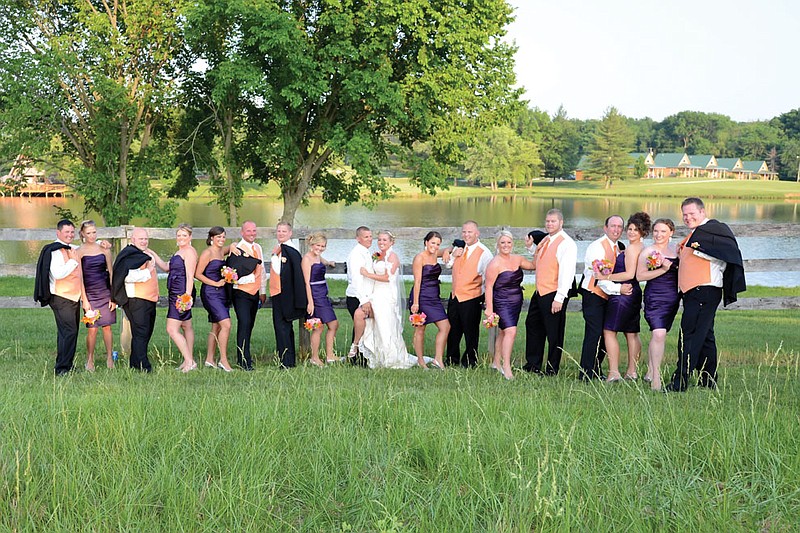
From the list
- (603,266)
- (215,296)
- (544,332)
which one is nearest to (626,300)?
(603,266)

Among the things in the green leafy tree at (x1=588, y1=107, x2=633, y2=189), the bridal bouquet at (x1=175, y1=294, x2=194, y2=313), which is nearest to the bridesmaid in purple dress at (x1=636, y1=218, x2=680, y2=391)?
the bridal bouquet at (x1=175, y1=294, x2=194, y2=313)

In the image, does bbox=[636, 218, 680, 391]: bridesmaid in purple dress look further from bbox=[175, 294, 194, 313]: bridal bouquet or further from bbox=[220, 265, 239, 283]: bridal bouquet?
bbox=[175, 294, 194, 313]: bridal bouquet

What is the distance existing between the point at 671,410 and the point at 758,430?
0.55 m

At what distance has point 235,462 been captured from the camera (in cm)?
432

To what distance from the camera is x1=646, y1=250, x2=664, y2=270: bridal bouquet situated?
24.0 feet

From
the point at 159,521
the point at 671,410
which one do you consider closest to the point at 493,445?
the point at 671,410

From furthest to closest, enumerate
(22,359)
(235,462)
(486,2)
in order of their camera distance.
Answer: (486,2) → (22,359) → (235,462)

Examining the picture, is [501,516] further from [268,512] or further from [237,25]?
[237,25]

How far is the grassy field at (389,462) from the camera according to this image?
3830 mm

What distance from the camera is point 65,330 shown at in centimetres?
827

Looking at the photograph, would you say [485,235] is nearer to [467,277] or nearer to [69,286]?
[467,277]

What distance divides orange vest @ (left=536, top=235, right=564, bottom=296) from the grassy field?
2373 millimetres

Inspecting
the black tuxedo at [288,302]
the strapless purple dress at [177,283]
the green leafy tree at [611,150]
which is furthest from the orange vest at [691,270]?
the green leafy tree at [611,150]

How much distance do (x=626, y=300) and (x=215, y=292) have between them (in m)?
4.47
